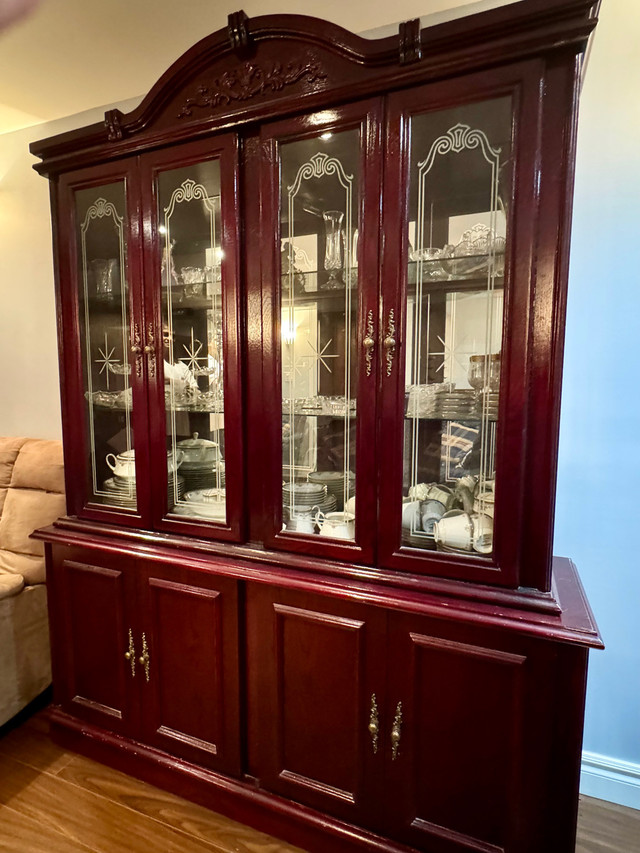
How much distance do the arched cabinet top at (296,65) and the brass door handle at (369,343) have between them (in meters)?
0.55

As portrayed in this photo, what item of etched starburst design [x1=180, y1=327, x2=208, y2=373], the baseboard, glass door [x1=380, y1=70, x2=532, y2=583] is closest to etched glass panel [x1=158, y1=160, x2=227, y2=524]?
etched starburst design [x1=180, y1=327, x2=208, y2=373]

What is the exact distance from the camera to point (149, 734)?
5.31 feet

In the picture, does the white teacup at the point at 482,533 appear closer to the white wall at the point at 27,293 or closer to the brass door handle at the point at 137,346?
the brass door handle at the point at 137,346

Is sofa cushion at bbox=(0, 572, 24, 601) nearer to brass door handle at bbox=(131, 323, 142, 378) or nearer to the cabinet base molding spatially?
the cabinet base molding

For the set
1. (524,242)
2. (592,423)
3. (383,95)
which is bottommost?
(592,423)

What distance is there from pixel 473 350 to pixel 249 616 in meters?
0.99

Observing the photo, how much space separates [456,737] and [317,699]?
0.38 meters

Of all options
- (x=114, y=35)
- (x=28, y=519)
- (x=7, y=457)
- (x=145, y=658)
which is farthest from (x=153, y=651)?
(x=114, y=35)

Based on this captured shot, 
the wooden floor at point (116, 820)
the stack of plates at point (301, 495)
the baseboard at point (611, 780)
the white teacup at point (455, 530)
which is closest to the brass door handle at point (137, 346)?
the stack of plates at point (301, 495)

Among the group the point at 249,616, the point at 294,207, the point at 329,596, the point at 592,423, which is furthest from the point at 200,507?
the point at 592,423

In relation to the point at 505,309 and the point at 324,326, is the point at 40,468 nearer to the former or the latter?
the point at 324,326

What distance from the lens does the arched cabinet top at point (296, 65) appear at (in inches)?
39.0

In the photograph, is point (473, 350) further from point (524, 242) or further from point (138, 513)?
point (138, 513)

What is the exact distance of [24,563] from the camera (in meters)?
2.00
